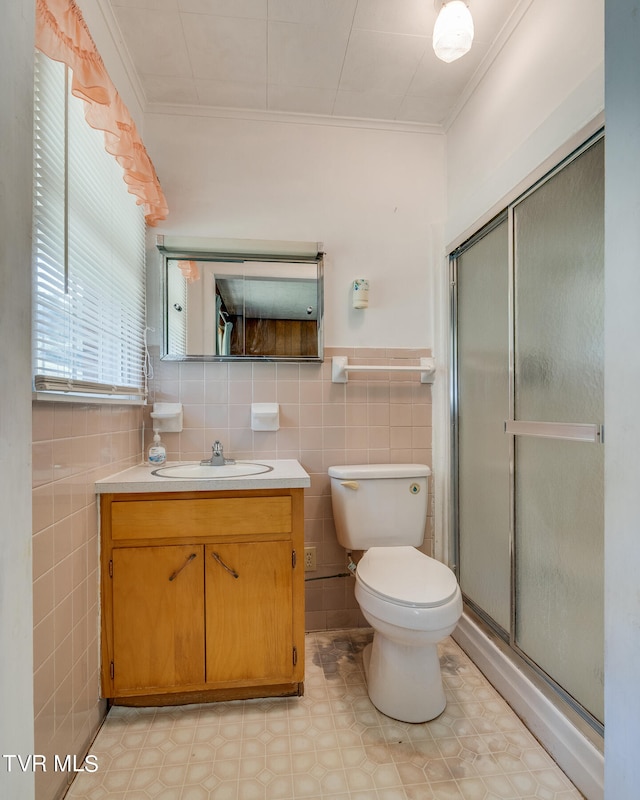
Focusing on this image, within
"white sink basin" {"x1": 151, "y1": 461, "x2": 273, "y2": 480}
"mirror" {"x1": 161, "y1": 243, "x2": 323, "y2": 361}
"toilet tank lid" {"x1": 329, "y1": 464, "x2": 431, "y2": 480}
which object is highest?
"mirror" {"x1": 161, "y1": 243, "x2": 323, "y2": 361}

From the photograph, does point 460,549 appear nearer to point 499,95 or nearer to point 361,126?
point 499,95

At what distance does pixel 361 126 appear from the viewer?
6.67 feet

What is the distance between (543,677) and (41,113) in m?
2.21

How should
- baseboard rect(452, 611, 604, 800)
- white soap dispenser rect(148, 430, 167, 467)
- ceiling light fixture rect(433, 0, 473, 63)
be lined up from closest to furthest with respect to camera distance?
baseboard rect(452, 611, 604, 800), ceiling light fixture rect(433, 0, 473, 63), white soap dispenser rect(148, 430, 167, 467)

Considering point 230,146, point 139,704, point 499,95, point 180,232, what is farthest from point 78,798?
point 499,95

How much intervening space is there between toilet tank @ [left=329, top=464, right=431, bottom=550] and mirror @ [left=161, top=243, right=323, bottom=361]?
609mm

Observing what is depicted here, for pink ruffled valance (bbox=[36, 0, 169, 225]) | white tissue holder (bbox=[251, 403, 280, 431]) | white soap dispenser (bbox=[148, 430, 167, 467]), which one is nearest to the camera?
pink ruffled valance (bbox=[36, 0, 169, 225])

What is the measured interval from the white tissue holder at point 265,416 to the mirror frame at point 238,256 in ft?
0.74

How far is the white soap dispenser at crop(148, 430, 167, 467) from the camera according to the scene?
5.78 feet

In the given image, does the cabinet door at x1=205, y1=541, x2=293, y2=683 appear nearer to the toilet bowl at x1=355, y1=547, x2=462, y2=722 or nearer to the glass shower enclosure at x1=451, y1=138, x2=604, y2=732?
the toilet bowl at x1=355, y1=547, x2=462, y2=722

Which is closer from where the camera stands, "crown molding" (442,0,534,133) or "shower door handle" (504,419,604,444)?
"shower door handle" (504,419,604,444)

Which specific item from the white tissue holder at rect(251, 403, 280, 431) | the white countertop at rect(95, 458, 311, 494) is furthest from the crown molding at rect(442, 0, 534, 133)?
the white countertop at rect(95, 458, 311, 494)

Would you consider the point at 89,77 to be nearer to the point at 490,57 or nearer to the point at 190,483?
the point at 190,483

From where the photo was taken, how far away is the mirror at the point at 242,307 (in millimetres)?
1915
